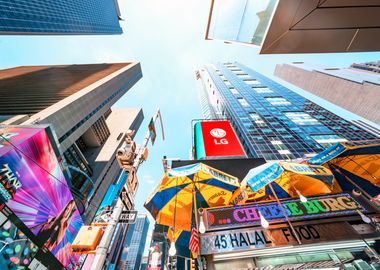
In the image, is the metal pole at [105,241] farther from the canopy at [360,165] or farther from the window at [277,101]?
the window at [277,101]

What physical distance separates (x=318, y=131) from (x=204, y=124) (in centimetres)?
3717

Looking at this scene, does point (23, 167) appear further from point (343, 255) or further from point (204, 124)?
point (343, 255)

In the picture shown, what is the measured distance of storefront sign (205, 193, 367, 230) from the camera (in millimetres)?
4285

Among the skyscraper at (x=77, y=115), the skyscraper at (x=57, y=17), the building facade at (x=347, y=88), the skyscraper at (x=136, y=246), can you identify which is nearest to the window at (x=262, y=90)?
the building facade at (x=347, y=88)

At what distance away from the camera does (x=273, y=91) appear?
2147 inches

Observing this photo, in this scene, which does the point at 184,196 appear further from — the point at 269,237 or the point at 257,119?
the point at 257,119

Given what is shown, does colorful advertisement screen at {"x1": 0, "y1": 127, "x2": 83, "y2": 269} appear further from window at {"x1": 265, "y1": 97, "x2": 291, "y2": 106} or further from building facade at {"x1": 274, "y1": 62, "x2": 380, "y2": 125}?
building facade at {"x1": 274, "y1": 62, "x2": 380, "y2": 125}

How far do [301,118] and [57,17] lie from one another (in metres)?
88.5

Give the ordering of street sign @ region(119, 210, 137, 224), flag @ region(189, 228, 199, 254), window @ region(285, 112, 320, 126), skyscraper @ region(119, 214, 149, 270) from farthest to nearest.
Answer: skyscraper @ region(119, 214, 149, 270), window @ region(285, 112, 320, 126), street sign @ region(119, 210, 137, 224), flag @ region(189, 228, 199, 254)

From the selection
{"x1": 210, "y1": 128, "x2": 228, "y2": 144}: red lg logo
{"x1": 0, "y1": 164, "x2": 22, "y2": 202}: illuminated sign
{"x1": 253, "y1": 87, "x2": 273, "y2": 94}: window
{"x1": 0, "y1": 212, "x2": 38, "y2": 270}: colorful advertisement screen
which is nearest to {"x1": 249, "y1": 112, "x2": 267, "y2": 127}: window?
{"x1": 253, "y1": 87, "x2": 273, "y2": 94}: window

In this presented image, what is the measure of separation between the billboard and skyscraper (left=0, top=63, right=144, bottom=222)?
1217 centimetres

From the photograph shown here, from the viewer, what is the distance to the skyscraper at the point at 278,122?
31.8m

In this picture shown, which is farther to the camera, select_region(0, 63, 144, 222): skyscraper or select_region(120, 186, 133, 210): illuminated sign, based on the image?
select_region(0, 63, 144, 222): skyscraper

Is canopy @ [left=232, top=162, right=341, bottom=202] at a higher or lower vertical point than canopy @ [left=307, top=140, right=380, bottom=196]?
lower
